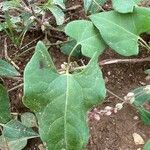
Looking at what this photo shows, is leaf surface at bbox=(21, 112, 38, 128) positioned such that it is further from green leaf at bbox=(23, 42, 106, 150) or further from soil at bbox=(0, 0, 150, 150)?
green leaf at bbox=(23, 42, 106, 150)

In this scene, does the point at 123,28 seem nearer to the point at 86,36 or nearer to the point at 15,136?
the point at 86,36

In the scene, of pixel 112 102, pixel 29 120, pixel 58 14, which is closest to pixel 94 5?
pixel 58 14

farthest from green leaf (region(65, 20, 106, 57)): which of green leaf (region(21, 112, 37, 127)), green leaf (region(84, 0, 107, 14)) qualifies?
green leaf (region(21, 112, 37, 127))

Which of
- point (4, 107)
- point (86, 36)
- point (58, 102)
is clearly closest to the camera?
point (58, 102)

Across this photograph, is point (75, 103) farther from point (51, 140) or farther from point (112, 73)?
point (112, 73)

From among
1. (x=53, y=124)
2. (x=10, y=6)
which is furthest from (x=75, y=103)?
(x=10, y=6)

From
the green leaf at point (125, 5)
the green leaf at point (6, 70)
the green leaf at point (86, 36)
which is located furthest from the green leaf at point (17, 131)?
the green leaf at point (125, 5)
